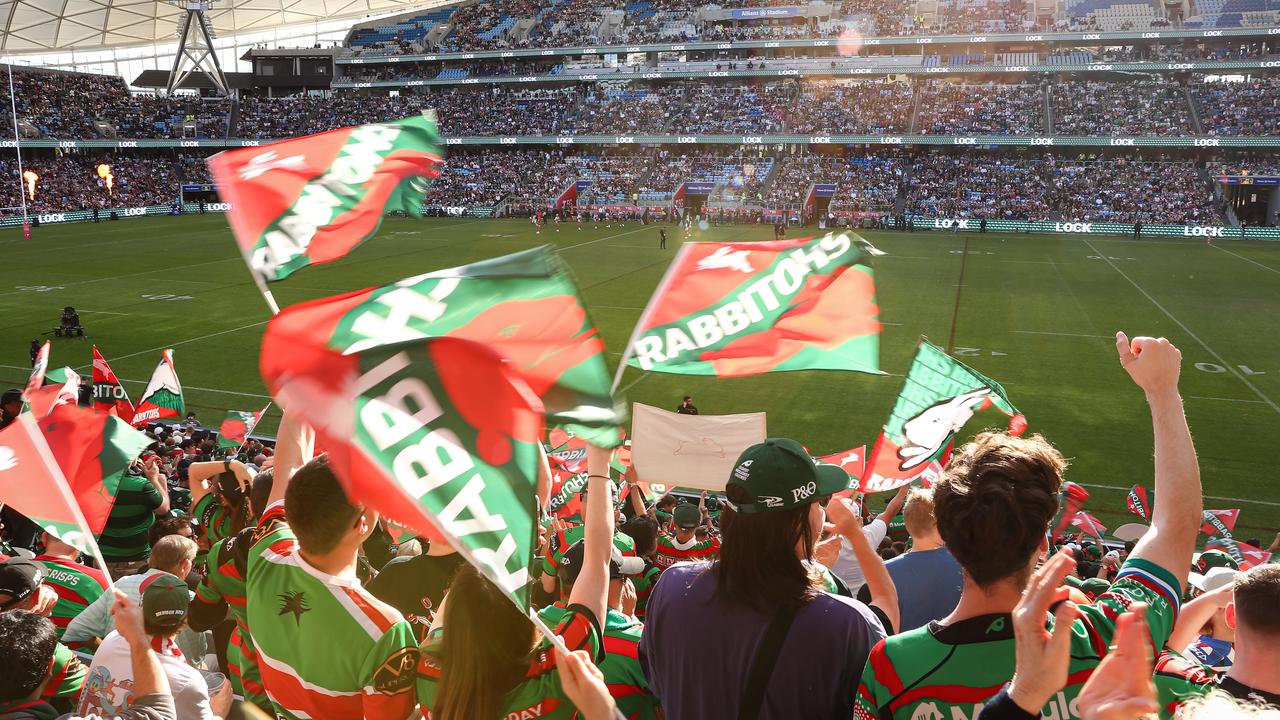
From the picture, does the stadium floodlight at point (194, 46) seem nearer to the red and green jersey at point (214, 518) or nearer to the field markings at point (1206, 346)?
the field markings at point (1206, 346)

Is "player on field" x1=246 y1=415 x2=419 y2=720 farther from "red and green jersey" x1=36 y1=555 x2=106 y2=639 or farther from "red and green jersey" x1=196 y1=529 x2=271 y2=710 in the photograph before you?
"red and green jersey" x1=36 y1=555 x2=106 y2=639

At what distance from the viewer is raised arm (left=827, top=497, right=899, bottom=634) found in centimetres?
312

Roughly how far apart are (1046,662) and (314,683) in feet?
8.20

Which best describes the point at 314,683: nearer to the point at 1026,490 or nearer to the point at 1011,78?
the point at 1026,490

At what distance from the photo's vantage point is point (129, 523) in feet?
23.7

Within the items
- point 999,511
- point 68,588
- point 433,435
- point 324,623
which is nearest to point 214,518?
point 68,588

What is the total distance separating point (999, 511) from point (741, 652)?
867mm

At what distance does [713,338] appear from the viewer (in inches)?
209

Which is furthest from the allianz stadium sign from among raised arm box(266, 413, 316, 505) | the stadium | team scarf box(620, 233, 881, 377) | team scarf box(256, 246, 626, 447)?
raised arm box(266, 413, 316, 505)

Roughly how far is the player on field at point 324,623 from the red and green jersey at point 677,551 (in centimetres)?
369

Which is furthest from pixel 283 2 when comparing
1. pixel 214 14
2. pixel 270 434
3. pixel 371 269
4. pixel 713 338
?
pixel 713 338

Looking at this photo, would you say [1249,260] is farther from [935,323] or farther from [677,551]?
[677,551]

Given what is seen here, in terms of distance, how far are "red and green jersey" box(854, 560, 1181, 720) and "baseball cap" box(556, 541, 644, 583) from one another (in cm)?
117

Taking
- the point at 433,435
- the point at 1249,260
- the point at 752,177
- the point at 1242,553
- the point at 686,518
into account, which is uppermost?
the point at 433,435
